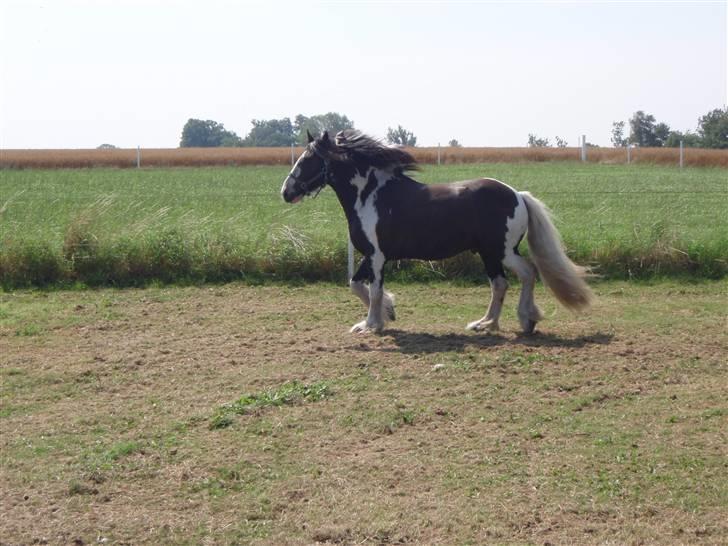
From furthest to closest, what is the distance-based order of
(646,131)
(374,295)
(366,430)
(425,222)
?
1. (646,131)
2. (374,295)
3. (425,222)
4. (366,430)

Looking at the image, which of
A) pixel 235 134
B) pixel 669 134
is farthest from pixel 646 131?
pixel 235 134

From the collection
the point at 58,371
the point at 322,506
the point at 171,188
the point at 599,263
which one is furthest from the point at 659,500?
the point at 171,188

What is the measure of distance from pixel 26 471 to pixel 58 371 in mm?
2433

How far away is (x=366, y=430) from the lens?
6.13m

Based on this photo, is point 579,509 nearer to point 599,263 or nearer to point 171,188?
point 599,263

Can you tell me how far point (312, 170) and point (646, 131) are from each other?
48179 millimetres

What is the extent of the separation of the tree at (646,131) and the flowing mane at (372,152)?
45.4 m

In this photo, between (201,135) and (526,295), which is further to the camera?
(201,135)

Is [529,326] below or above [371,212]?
below

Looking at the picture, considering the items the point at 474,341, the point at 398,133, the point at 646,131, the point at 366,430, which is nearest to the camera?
the point at 366,430

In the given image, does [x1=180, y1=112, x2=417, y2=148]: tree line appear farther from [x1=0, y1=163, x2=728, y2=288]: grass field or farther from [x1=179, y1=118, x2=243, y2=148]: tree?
[x1=0, y1=163, x2=728, y2=288]: grass field

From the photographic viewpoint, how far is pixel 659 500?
16.1 ft

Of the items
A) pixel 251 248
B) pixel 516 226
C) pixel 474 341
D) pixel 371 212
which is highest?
pixel 371 212

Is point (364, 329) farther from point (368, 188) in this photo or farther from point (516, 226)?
point (516, 226)
